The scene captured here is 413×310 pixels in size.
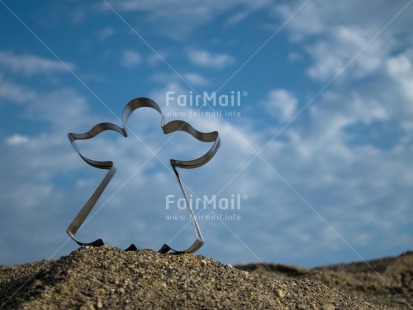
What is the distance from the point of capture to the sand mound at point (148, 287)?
509 centimetres

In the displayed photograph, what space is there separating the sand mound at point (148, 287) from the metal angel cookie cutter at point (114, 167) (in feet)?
1.07

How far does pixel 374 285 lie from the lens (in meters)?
11.8

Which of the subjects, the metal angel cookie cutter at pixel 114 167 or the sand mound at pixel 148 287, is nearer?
the sand mound at pixel 148 287

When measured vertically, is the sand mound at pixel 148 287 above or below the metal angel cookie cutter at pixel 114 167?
below

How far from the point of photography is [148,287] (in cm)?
534

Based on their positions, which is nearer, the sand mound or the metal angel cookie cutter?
the sand mound

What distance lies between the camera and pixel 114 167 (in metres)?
6.76

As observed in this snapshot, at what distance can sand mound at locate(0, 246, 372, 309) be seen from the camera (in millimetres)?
5090

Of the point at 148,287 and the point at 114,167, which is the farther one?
the point at 114,167

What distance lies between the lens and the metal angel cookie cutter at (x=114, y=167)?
253 inches

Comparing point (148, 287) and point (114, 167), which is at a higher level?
point (114, 167)

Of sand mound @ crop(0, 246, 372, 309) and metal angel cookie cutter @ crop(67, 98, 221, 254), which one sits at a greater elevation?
metal angel cookie cutter @ crop(67, 98, 221, 254)

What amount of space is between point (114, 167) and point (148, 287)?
75.8 inches

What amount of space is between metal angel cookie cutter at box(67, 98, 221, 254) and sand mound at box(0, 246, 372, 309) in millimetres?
328
